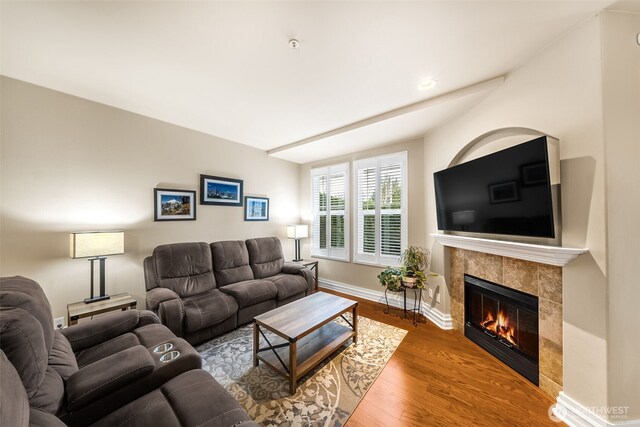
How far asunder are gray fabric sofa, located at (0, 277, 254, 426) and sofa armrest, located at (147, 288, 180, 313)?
77 centimetres

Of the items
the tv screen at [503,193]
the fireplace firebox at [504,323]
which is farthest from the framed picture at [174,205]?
the fireplace firebox at [504,323]

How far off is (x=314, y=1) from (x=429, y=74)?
1215mm

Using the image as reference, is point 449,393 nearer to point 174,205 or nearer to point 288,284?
point 288,284

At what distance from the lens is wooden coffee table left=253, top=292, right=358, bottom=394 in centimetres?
189

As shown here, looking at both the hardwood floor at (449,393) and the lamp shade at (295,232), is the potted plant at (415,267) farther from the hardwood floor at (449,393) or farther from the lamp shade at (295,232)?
the lamp shade at (295,232)

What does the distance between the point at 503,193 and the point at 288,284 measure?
8.99 feet

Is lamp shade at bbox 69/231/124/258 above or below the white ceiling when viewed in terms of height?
below

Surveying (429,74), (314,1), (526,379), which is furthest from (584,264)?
(314,1)

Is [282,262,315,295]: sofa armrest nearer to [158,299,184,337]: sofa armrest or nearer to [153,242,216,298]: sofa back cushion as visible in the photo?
[153,242,216,298]: sofa back cushion

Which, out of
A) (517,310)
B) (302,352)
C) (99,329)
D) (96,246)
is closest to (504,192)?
(517,310)

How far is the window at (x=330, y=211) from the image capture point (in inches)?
169

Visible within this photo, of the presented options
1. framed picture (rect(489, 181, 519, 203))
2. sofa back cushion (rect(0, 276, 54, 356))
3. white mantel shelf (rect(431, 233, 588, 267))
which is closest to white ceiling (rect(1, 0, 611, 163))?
framed picture (rect(489, 181, 519, 203))

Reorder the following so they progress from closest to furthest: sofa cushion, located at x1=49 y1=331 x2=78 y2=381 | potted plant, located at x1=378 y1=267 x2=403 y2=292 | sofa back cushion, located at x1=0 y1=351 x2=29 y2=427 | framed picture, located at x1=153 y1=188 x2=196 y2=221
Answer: sofa back cushion, located at x1=0 y1=351 x2=29 y2=427
sofa cushion, located at x1=49 y1=331 x2=78 y2=381
framed picture, located at x1=153 y1=188 x2=196 y2=221
potted plant, located at x1=378 y1=267 x2=403 y2=292

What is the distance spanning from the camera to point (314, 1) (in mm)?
1379
